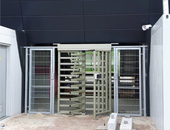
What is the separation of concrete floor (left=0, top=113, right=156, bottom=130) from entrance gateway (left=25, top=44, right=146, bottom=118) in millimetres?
311

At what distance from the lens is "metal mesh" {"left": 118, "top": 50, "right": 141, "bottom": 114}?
651 cm

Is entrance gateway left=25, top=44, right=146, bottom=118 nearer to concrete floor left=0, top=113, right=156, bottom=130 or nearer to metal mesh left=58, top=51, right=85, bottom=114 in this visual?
metal mesh left=58, top=51, right=85, bottom=114

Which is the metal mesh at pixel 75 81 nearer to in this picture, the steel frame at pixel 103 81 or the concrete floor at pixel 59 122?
the concrete floor at pixel 59 122

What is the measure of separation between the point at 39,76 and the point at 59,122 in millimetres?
1814

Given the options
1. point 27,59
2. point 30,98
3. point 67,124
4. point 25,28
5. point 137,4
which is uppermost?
point 137,4

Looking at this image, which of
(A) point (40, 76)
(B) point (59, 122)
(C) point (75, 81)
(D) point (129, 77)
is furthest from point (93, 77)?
(A) point (40, 76)

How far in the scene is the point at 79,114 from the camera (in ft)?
21.4

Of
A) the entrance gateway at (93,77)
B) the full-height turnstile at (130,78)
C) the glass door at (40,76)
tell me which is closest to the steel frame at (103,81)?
the entrance gateway at (93,77)

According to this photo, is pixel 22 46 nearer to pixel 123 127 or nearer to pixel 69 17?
pixel 69 17

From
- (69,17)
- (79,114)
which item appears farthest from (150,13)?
(79,114)

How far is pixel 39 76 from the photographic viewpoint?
22.7ft

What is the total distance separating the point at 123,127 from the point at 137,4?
3.24 metres

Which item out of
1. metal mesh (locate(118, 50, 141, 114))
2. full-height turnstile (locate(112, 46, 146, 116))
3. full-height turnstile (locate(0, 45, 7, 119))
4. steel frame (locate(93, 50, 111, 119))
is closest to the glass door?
full-height turnstile (locate(0, 45, 7, 119))

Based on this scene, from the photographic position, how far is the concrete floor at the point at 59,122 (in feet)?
17.2
